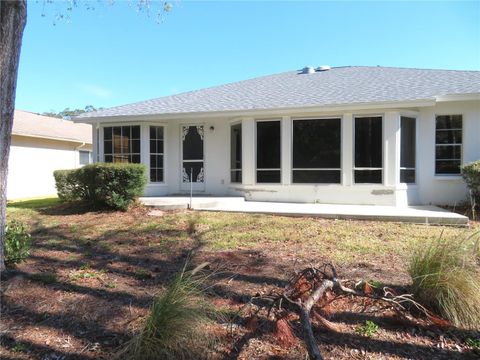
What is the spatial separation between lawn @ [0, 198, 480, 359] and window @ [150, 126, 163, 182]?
12.9ft

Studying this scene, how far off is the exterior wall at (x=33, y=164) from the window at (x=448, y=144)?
54.6 ft

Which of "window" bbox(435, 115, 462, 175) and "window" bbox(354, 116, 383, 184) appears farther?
"window" bbox(435, 115, 462, 175)

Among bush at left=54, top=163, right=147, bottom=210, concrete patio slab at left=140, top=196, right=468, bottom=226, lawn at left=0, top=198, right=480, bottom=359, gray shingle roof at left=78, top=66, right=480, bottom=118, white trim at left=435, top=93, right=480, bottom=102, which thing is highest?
gray shingle roof at left=78, top=66, right=480, bottom=118

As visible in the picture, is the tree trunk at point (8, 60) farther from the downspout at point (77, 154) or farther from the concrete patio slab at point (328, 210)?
the downspout at point (77, 154)

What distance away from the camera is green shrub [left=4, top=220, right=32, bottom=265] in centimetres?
470

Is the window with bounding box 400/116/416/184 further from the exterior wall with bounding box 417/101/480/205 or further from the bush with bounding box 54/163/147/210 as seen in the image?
the bush with bounding box 54/163/147/210

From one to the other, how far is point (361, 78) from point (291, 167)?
5416mm

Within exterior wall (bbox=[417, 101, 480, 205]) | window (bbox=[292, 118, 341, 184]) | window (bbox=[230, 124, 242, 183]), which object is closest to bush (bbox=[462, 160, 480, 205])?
exterior wall (bbox=[417, 101, 480, 205])

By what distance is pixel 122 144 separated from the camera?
13422 millimetres

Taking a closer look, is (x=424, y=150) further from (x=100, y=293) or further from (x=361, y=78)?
(x=100, y=293)

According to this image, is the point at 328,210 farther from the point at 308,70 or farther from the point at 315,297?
the point at 308,70

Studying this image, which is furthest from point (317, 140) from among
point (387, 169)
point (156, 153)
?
point (156, 153)

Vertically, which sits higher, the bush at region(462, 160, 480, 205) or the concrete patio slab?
the bush at region(462, 160, 480, 205)

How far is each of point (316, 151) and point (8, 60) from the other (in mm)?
9177
